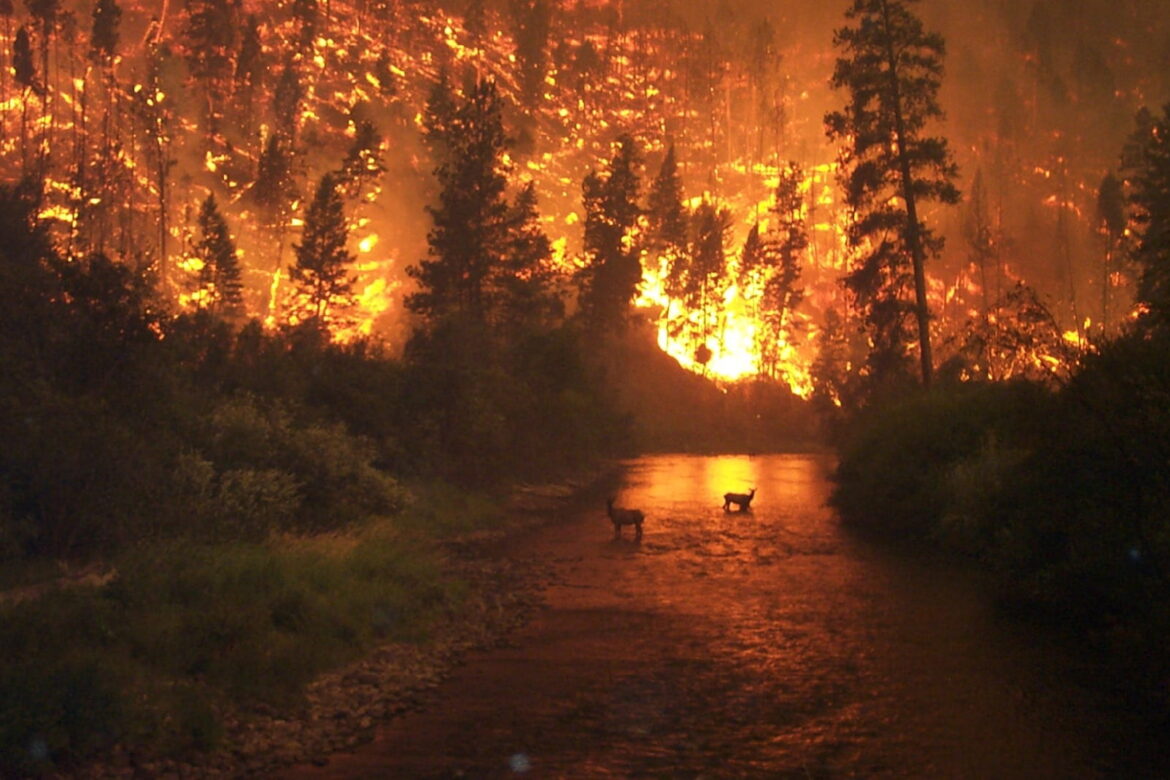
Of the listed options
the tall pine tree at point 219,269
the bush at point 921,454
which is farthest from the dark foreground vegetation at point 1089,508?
the tall pine tree at point 219,269

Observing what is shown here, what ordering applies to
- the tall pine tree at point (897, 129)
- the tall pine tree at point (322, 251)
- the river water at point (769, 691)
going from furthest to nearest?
1. the tall pine tree at point (322, 251)
2. the tall pine tree at point (897, 129)
3. the river water at point (769, 691)

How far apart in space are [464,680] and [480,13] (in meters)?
104

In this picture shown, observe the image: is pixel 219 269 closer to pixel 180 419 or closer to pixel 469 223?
pixel 469 223

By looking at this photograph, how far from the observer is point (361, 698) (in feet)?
40.8

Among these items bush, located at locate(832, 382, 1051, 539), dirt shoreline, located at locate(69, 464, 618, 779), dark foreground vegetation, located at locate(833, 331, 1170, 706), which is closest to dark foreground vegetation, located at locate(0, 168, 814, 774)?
dirt shoreline, located at locate(69, 464, 618, 779)

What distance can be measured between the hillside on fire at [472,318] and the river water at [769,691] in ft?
5.34

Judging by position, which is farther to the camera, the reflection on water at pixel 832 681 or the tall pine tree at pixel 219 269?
the tall pine tree at pixel 219 269

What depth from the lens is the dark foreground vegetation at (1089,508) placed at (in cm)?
1228

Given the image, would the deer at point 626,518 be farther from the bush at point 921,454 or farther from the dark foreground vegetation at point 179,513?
the bush at point 921,454

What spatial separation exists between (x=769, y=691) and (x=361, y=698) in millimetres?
5746

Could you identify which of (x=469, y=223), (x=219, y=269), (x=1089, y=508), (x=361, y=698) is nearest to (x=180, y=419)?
(x=361, y=698)

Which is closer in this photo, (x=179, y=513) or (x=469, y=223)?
(x=179, y=513)

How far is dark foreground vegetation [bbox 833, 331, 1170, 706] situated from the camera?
12.3 meters

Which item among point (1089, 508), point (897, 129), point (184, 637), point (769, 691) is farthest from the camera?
point (897, 129)
